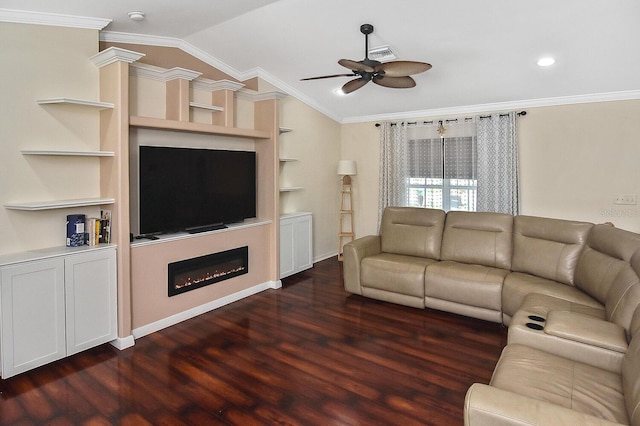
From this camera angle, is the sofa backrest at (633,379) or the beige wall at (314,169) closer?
the sofa backrest at (633,379)

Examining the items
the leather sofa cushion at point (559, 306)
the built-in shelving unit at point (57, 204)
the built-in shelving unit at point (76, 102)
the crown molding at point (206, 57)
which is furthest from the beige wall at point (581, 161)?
the built-in shelving unit at point (57, 204)

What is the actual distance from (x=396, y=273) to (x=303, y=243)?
1.72m

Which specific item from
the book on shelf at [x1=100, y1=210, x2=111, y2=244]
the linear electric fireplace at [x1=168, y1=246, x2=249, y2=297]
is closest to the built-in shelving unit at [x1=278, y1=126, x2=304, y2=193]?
the linear electric fireplace at [x1=168, y1=246, x2=249, y2=297]

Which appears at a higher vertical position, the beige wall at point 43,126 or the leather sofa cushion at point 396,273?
the beige wall at point 43,126

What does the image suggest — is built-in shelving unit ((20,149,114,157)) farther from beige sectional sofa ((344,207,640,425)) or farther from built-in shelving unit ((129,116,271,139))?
A: beige sectional sofa ((344,207,640,425))

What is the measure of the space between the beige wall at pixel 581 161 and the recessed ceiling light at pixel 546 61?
1077 mm

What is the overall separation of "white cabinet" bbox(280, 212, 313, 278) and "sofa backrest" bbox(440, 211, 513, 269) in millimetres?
1913

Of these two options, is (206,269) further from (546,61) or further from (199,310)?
(546,61)

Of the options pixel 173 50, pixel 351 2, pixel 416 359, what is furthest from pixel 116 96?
pixel 416 359

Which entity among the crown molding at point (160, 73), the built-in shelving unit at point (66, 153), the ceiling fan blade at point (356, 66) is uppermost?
the crown molding at point (160, 73)

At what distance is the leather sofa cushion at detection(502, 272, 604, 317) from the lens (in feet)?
10.4

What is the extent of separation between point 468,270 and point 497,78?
2266 millimetres

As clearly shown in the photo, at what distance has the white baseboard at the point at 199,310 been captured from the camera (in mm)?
3494

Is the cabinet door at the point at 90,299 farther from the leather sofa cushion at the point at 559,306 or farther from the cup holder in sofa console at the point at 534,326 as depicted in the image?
the leather sofa cushion at the point at 559,306
